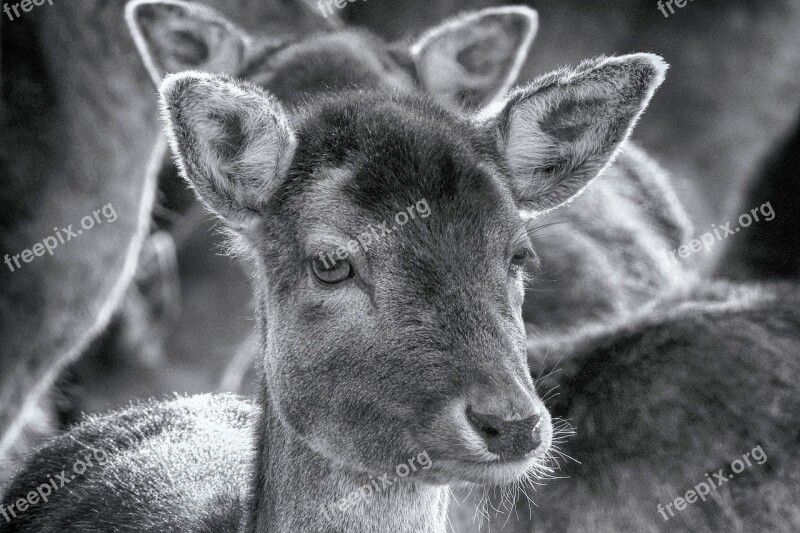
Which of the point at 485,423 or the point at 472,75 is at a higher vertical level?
the point at 485,423

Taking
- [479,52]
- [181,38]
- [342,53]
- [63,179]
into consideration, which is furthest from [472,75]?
[63,179]

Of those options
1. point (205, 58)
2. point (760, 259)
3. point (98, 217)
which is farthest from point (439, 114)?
point (760, 259)

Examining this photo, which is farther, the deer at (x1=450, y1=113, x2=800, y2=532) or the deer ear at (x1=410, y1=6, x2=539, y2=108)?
the deer ear at (x1=410, y1=6, x2=539, y2=108)

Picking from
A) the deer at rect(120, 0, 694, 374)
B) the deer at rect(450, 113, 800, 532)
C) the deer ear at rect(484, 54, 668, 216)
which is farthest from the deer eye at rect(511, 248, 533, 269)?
the deer at rect(120, 0, 694, 374)

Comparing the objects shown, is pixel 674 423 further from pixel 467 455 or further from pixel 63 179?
Answer: pixel 63 179

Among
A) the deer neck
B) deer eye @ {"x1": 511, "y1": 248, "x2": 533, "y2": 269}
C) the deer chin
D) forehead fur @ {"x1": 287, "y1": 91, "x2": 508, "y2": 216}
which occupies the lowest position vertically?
the deer neck

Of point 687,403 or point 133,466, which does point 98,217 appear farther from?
point 687,403

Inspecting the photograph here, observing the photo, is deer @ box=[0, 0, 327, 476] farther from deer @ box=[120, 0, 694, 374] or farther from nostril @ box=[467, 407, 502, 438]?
nostril @ box=[467, 407, 502, 438]

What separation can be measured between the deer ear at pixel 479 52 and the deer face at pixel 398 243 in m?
3.51

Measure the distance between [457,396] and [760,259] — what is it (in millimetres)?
6246

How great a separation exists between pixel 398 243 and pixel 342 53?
411 centimetres

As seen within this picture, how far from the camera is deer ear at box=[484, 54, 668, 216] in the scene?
418 centimetres

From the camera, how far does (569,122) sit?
437 centimetres

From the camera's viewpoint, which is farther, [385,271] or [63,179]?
[63,179]
